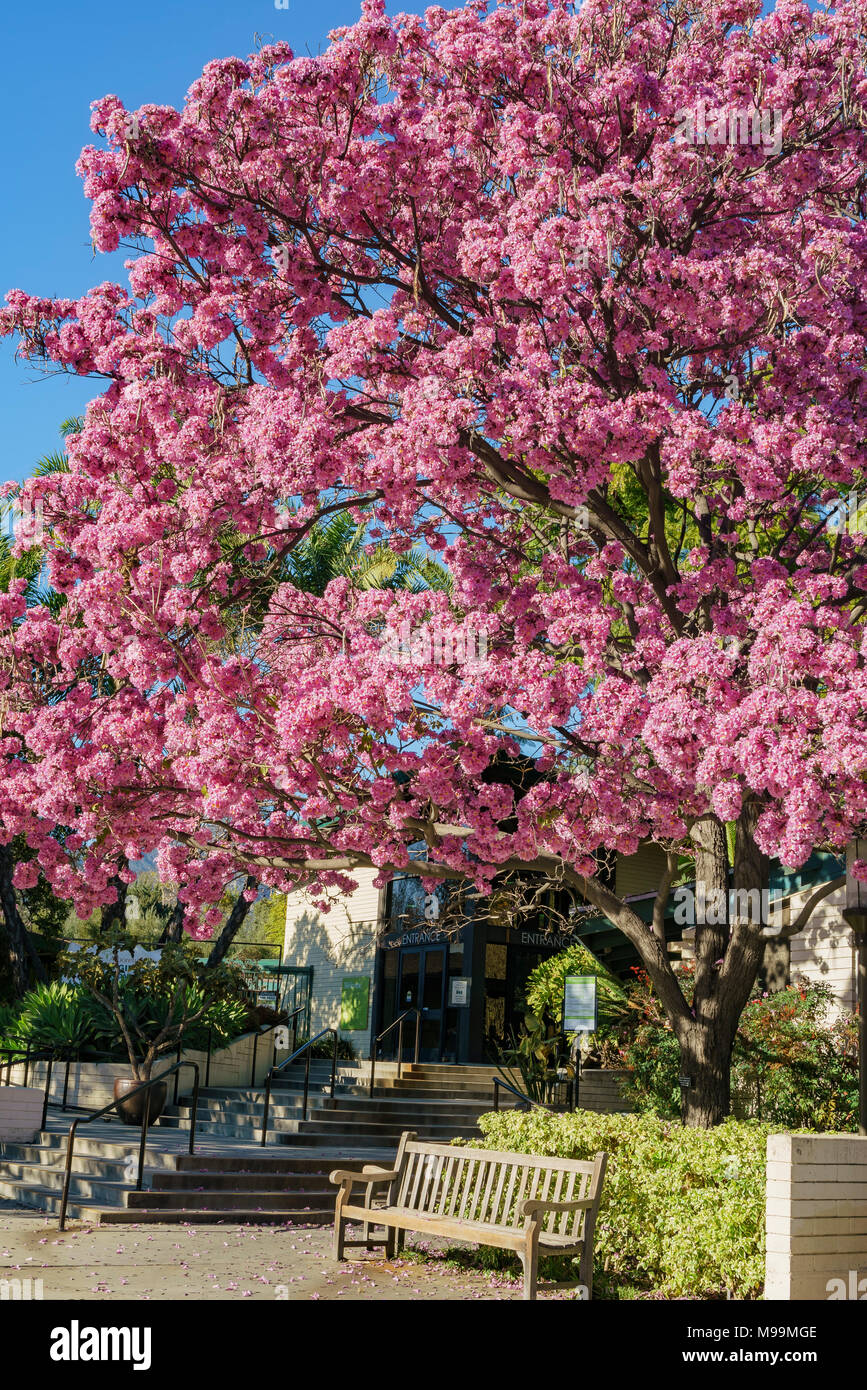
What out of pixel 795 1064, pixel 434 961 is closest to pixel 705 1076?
pixel 795 1064

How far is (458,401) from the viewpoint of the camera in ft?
26.6

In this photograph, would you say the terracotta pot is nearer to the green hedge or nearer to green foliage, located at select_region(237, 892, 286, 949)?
the green hedge

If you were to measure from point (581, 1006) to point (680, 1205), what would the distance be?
7.25 m

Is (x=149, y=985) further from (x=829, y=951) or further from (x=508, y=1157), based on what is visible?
(x=508, y=1157)

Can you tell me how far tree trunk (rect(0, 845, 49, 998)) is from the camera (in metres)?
23.4

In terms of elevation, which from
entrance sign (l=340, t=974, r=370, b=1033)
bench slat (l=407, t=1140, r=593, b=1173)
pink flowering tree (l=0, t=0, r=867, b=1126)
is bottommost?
bench slat (l=407, t=1140, r=593, b=1173)

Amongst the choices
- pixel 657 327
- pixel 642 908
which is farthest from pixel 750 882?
pixel 642 908

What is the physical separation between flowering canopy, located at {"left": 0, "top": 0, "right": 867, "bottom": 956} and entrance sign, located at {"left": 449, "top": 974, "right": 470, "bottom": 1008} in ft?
38.6

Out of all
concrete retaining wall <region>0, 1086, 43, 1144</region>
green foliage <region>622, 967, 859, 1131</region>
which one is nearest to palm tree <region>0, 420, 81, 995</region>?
concrete retaining wall <region>0, 1086, 43, 1144</region>

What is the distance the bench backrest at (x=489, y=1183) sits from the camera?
7945 millimetres

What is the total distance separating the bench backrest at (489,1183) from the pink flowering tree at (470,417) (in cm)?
179

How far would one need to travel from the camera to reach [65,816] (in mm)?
9250
